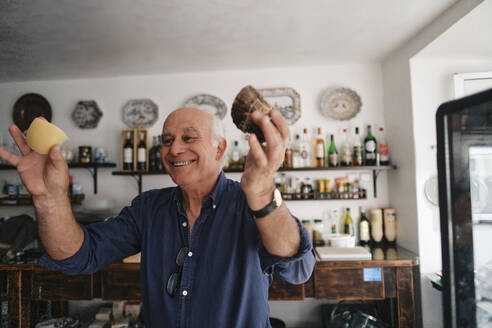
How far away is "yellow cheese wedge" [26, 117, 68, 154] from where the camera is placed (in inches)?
31.8

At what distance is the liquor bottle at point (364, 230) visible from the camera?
2785 mm

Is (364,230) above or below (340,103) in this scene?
below

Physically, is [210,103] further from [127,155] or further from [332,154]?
[332,154]

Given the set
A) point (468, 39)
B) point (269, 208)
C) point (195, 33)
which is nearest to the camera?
point (269, 208)

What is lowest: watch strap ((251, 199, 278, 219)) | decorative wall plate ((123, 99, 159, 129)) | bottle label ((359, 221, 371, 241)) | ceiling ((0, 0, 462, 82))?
bottle label ((359, 221, 371, 241))

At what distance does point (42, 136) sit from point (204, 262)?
0.60 m

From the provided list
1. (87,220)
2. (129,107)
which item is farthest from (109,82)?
(87,220)

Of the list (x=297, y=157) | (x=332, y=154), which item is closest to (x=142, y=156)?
(x=297, y=157)

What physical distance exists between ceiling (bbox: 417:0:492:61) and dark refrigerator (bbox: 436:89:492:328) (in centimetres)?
155

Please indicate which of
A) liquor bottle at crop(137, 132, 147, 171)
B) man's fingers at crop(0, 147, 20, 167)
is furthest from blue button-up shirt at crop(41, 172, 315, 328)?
liquor bottle at crop(137, 132, 147, 171)

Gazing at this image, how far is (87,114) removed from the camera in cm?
318

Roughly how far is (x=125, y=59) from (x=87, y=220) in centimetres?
147

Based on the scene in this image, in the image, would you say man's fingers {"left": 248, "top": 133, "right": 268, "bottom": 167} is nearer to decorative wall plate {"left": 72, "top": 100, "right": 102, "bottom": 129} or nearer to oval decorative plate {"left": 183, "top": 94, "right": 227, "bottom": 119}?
oval decorative plate {"left": 183, "top": 94, "right": 227, "bottom": 119}

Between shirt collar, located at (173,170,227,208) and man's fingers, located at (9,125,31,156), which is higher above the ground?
man's fingers, located at (9,125,31,156)
